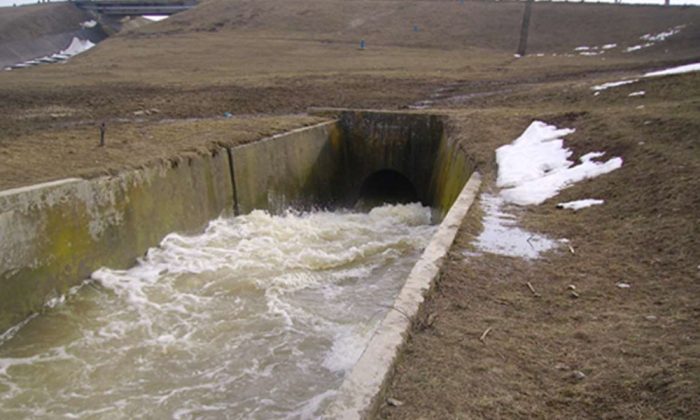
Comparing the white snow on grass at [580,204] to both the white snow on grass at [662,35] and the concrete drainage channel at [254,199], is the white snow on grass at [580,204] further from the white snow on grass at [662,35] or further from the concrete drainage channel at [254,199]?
the white snow on grass at [662,35]

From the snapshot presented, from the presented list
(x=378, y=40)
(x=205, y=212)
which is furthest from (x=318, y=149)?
Answer: (x=378, y=40)

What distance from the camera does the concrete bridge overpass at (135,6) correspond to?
53.3 meters

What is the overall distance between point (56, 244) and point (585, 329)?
6040 millimetres

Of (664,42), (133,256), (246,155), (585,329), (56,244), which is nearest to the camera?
(585,329)

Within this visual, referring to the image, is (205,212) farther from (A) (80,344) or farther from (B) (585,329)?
(B) (585,329)

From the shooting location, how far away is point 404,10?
46594 mm

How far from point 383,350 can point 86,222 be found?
17.4 ft

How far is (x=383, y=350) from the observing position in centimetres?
339

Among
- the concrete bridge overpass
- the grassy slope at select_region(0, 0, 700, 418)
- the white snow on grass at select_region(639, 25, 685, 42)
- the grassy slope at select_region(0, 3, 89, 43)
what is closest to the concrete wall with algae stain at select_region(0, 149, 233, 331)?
the grassy slope at select_region(0, 0, 700, 418)

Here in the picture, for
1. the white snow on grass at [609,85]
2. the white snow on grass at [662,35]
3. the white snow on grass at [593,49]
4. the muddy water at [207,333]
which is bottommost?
the muddy water at [207,333]

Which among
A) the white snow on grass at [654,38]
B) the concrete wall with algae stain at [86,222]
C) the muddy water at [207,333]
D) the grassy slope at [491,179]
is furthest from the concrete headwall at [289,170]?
the white snow on grass at [654,38]

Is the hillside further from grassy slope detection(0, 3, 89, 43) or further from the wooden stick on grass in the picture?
the wooden stick on grass

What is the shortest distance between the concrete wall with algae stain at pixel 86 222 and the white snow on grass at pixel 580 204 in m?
5.87

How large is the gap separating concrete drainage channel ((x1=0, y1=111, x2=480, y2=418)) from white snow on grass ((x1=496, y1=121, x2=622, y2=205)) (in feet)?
1.84
